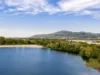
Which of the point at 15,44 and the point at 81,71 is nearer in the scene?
the point at 81,71

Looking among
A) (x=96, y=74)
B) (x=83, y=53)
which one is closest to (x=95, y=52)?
(x=83, y=53)

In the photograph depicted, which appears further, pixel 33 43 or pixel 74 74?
pixel 33 43

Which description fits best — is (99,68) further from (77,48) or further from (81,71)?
(77,48)

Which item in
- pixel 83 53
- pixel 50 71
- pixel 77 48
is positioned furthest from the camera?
pixel 77 48

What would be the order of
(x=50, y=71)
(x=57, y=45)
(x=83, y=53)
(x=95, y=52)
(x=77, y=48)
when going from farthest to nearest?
(x=57, y=45)
(x=77, y=48)
(x=83, y=53)
(x=95, y=52)
(x=50, y=71)

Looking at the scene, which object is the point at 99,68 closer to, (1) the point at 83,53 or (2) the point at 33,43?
(1) the point at 83,53

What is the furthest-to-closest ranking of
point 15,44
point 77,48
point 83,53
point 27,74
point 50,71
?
point 15,44
point 77,48
point 83,53
point 50,71
point 27,74

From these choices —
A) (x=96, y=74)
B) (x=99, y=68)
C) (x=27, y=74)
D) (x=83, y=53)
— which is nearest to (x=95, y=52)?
(x=83, y=53)

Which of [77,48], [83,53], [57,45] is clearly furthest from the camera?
[57,45]

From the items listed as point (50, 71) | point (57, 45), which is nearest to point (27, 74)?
point (50, 71)
